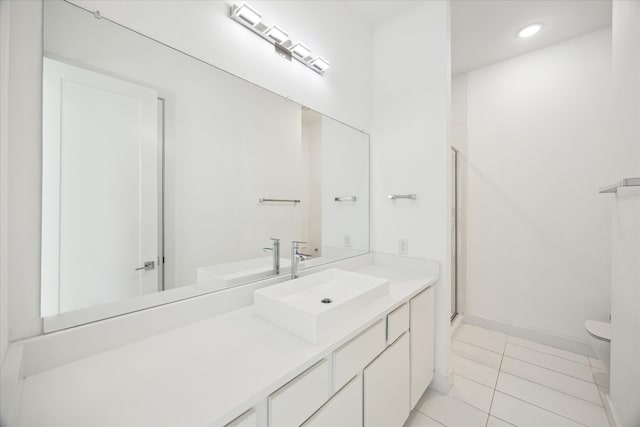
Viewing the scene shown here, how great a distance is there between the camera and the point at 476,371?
6.53 feet

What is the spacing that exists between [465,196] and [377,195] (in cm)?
137

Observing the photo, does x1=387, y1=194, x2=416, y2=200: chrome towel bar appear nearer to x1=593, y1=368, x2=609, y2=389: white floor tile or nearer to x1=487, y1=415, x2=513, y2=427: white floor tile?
x1=487, y1=415, x2=513, y2=427: white floor tile

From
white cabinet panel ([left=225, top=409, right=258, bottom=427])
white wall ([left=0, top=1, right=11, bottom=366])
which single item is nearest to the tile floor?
white cabinet panel ([left=225, top=409, right=258, bottom=427])

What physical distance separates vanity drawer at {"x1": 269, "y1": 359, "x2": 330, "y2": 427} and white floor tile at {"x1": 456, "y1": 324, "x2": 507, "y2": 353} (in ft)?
7.42

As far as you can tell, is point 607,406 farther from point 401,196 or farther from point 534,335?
point 401,196

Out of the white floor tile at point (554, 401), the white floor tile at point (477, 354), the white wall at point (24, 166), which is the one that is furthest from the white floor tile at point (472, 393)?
the white wall at point (24, 166)

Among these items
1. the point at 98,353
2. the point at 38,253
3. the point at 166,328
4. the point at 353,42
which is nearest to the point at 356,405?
the point at 166,328

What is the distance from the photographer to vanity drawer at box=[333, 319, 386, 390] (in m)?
0.90

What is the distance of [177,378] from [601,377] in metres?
2.90

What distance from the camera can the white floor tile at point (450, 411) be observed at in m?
1.52

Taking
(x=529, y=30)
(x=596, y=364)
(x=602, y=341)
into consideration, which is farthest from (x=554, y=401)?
(x=529, y=30)

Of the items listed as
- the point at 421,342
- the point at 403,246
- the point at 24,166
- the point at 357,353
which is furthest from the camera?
the point at 403,246

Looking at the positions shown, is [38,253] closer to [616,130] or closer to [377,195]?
[377,195]

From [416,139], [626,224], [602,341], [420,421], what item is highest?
[416,139]
